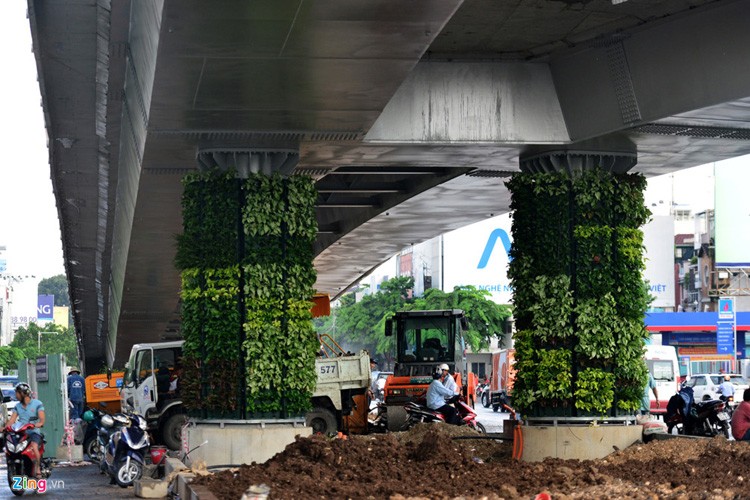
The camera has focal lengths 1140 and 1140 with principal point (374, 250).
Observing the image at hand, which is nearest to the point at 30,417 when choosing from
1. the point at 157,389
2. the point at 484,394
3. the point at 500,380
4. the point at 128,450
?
the point at 128,450

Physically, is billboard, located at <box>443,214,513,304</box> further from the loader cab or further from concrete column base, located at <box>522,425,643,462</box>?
concrete column base, located at <box>522,425,643,462</box>

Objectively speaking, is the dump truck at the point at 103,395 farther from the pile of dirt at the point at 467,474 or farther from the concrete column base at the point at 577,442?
the pile of dirt at the point at 467,474

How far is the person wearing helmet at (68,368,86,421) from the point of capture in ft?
103

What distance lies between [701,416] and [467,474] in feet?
40.8

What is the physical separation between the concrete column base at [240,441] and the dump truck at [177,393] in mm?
6983

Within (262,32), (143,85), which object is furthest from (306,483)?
(143,85)

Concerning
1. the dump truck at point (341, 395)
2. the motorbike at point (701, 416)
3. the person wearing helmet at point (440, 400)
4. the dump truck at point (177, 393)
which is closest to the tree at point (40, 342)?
the dump truck at point (177, 393)

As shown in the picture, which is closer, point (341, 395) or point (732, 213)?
point (341, 395)

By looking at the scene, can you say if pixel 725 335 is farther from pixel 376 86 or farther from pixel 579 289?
pixel 376 86

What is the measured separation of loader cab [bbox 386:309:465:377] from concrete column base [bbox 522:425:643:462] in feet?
A: 35.2

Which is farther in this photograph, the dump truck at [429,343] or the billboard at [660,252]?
the billboard at [660,252]

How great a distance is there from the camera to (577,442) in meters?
19.1

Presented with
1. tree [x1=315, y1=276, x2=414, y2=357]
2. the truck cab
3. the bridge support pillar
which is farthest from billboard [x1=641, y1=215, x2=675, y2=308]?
the bridge support pillar

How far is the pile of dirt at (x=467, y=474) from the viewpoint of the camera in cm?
1211
